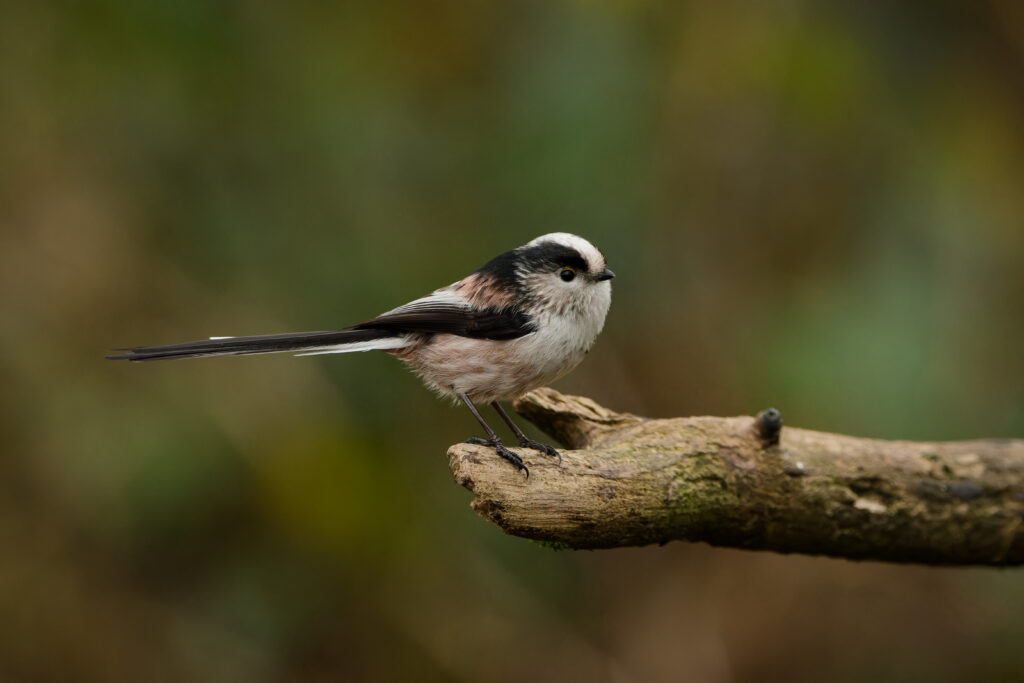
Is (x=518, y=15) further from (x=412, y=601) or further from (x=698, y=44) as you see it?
(x=412, y=601)

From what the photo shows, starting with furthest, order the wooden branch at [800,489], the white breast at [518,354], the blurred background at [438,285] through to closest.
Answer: the blurred background at [438,285] → the white breast at [518,354] → the wooden branch at [800,489]

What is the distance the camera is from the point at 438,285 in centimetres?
496

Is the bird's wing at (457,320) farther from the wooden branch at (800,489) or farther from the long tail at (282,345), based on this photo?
the wooden branch at (800,489)

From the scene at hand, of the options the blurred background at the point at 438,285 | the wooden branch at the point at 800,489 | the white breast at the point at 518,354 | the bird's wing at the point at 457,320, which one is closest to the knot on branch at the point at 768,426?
the wooden branch at the point at 800,489

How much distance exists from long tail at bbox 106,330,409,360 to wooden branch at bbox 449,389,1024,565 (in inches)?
31.1

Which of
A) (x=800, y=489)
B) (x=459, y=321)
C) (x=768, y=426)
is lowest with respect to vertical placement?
(x=800, y=489)

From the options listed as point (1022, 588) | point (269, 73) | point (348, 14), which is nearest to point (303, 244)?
point (269, 73)

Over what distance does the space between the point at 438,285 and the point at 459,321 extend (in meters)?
1.57

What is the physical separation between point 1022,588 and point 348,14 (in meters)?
4.75

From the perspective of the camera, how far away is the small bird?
3.33 metres

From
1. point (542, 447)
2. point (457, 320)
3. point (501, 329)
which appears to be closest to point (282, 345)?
point (457, 320)

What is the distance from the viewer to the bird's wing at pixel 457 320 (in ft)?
11.0

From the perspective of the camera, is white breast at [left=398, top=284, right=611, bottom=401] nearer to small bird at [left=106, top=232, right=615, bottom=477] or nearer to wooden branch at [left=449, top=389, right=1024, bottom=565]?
small bird at [left=106, top=232, right=615, bottom=477]

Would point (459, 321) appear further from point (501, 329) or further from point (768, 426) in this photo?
point (768, 426)
